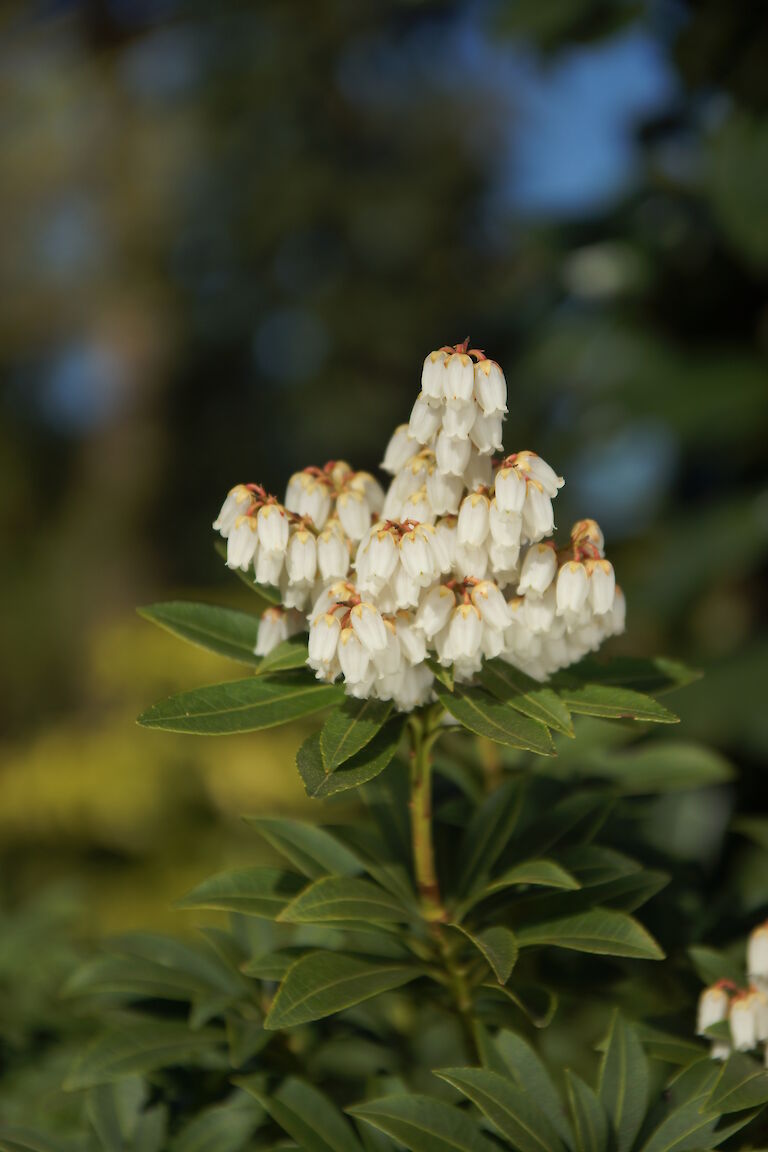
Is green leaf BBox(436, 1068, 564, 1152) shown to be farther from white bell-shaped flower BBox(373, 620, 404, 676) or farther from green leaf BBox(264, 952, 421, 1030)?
white bell-shaped flower BBox(373, 620, 404, 676)

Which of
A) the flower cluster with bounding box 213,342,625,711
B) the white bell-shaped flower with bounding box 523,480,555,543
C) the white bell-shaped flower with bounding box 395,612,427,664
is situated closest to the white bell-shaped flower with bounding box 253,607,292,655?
A: the flower cluster with bounding box 213,342,625,711

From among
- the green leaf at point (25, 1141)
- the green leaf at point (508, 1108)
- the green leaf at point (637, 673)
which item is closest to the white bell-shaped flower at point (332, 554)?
the green leaf at point (637, 673)

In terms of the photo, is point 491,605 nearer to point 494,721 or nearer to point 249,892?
point 494,721

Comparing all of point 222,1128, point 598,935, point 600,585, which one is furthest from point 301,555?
point 222,1128

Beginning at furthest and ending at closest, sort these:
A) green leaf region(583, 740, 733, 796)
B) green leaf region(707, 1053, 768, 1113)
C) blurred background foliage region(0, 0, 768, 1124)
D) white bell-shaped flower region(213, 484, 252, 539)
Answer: blurred background foliage region(0, 0, 768, 1124), green leaf region(583, 740, 733, 796), white bell-shaped flower region(213, 484, 252, 539), green leaf region(707, 1053, 768, 1113)

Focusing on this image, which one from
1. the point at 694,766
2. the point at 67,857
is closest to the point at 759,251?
the point at 694,766

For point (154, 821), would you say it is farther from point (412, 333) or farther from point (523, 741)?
point (412, 333)
